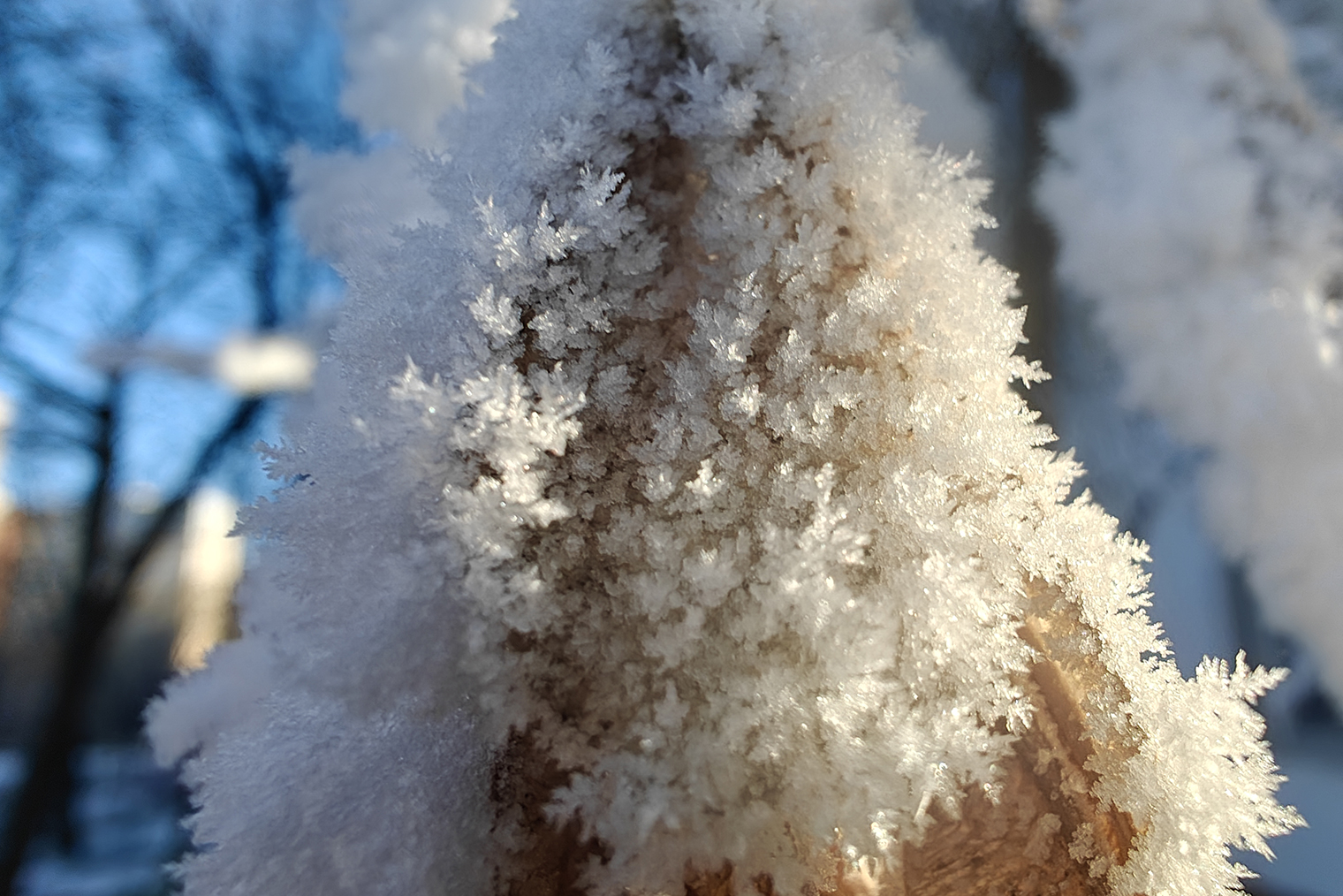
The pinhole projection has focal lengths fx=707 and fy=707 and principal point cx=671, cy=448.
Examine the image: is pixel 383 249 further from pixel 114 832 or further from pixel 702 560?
pixel 114 832

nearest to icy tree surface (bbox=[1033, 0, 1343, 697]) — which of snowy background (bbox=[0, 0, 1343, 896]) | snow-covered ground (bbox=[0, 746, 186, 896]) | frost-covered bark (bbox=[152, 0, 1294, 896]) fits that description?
snowy background (bbox=[0, 0, 1343, 896])

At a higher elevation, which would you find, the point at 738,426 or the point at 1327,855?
the point at 738,426

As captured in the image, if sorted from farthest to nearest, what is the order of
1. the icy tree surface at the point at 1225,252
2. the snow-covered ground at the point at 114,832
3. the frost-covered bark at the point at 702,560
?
the snow-covered ground at the point at 114,832, the icy tree surface at the point at 1225,252, the frost-covered bark at the point at 702,560

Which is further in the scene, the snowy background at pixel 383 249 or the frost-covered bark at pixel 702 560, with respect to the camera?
the snowy background at pixel 383 249

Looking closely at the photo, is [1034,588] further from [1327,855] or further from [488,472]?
[1327,855]

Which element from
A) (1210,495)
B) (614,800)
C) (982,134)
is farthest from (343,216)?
(1210,495)

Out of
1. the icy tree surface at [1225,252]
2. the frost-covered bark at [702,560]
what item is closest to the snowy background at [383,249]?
the icy tree surface at [1225,252]

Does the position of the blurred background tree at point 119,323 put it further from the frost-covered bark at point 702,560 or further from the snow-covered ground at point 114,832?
the frost-covered bark at point 702,560
